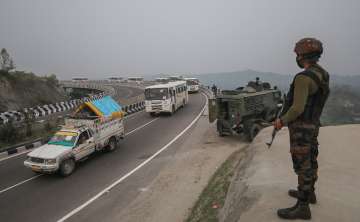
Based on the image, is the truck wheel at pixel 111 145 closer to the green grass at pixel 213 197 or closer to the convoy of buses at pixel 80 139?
the convoy of buses at pixel 80 139

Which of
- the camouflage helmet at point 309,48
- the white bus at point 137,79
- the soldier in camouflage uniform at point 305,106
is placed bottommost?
the soldier in camouflage uniform at point 305,106

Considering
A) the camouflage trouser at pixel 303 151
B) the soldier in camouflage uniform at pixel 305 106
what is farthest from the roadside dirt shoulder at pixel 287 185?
the soldier in camouflage uniform at pixel 305 106

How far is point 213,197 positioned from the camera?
26.6 ft

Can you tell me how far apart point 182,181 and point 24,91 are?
1235 inches

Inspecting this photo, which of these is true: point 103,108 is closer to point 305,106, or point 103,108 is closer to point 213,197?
point 213,197

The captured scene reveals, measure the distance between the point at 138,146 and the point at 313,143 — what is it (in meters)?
12.1

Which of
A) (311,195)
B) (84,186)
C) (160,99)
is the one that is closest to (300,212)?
(311,195)

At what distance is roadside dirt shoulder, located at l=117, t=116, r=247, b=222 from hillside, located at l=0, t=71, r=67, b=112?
80.1 feet

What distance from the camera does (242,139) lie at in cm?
1534

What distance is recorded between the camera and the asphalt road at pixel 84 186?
8562mm

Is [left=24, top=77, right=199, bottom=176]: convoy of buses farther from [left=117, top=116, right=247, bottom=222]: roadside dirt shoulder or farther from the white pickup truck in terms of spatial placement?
[left=117, top=116, right=247, bottom=222]: roadside dirt shoulder

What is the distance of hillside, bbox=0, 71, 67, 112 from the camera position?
29891mm

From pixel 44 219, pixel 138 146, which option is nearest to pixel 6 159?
pixel 138 146

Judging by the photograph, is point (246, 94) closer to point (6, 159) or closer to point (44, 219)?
point (44, 219)
